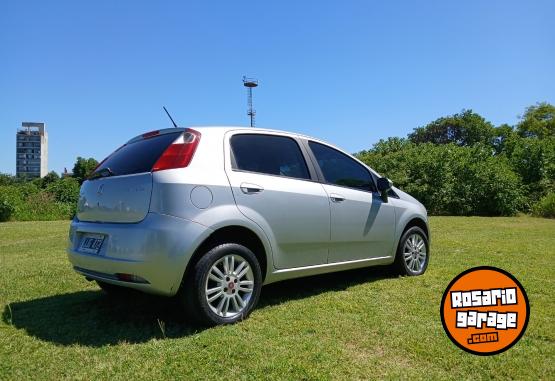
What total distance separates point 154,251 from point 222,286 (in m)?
0.65

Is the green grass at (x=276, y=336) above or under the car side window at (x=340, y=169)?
under

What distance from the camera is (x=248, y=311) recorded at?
12.6 feet

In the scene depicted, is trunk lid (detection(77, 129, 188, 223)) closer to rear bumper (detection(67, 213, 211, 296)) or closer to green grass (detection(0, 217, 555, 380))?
rear bumper (detection(67, 213, 211, 296))

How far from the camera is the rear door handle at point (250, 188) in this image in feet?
12.6

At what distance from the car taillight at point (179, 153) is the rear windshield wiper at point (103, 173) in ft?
2.05

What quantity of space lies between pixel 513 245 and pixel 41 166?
154 metres

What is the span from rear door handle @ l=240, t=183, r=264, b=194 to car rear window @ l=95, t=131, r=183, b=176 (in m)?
0.71

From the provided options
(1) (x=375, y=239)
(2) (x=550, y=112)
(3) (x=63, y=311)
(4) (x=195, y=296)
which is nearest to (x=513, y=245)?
(1) (x=375, y=239)

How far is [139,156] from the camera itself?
3912 millimetres

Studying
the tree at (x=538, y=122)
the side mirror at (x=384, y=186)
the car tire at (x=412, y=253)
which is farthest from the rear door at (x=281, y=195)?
the tree at (x=538, y=122)

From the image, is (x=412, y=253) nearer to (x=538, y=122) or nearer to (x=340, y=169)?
(x=340, y=169)

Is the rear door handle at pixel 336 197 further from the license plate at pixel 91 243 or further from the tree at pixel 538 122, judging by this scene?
the tree at pixel 538 122

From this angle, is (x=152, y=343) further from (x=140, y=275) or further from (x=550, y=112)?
(x=550, y=112)

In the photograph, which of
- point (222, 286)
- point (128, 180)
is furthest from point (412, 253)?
point (128, 180)
